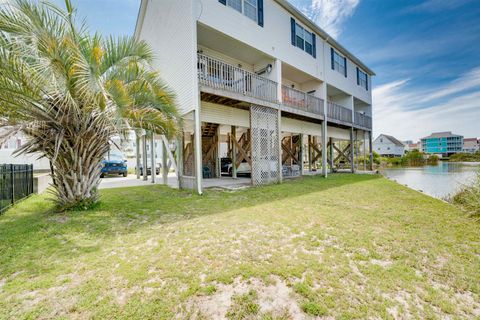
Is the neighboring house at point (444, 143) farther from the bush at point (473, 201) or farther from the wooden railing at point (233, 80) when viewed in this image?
the wooden railing at point (233, 80)

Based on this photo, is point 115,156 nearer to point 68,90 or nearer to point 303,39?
A: point 68,90

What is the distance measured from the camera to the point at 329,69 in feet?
48.6

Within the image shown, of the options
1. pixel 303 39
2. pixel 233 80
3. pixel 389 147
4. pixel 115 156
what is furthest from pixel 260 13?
pixel 389 147

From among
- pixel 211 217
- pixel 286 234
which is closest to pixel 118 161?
pixel 211 217

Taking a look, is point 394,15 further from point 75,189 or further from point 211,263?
point 75,189

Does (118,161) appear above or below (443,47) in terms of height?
below

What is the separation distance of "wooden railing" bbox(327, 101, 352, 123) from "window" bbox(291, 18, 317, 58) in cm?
373

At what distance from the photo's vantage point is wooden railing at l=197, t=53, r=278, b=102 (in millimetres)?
8438

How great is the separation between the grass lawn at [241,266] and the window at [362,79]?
17.1m

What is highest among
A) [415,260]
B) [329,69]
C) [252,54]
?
[329,69]

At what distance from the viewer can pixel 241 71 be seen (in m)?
9.58

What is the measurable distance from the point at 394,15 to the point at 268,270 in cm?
1823

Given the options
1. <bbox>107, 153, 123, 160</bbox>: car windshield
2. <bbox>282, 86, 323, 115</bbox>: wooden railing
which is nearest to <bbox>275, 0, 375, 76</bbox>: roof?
<bbox>282, 86, 323, 115</bbox>: wooden railing

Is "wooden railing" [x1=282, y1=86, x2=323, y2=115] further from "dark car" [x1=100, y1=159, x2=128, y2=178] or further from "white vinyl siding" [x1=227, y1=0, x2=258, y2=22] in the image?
"dark car" [x1=100, y1=159, x2=128, y2=178]
